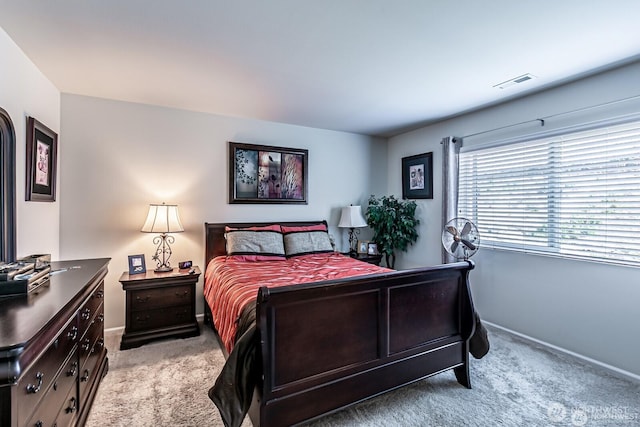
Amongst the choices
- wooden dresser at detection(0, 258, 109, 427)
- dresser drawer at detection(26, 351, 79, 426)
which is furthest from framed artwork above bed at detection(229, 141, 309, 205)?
dresser drawer at detection(26, 351, 79, 426)

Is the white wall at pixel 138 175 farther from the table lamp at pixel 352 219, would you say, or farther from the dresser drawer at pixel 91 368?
the dresser drawer at pixel 91 368

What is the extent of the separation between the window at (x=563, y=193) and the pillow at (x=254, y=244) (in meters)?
2.28

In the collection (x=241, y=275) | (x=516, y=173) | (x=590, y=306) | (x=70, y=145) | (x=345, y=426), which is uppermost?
(x=70, y=145)

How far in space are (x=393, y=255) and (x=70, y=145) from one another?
4011 mm

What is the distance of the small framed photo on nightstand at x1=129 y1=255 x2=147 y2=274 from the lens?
10.0 feet

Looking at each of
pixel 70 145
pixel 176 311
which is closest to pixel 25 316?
pixel 176 311

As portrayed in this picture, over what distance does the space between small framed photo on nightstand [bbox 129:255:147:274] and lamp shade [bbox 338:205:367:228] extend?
7.91 feet

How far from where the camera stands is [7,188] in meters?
1.91

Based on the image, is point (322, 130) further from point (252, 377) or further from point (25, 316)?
point (25, 316)

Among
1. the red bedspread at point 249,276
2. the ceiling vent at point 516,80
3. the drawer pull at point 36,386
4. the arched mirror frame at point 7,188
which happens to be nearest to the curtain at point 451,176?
the ceiling vent at point 516,80

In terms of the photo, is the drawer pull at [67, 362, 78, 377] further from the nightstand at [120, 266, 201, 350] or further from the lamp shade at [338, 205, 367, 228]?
the lamp shade at [338, 205, 367, 228]

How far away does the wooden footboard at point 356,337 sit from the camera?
157 cm

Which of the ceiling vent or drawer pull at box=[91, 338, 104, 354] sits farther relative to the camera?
the ceiling vent

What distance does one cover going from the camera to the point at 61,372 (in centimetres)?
137
